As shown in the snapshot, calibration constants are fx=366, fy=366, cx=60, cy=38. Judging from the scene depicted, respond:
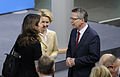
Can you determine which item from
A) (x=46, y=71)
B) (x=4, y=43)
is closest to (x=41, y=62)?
(x=46, y=71)

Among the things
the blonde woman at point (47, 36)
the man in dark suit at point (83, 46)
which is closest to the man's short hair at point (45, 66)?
the man in dark suit at point (83, 46)

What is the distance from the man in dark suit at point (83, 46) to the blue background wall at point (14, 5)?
6755 mm

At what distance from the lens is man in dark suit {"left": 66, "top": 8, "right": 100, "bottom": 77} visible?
5.36 metres

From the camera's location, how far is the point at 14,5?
1225cm

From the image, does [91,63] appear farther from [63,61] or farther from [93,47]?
[63,61]

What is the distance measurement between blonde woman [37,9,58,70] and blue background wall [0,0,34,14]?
641cm

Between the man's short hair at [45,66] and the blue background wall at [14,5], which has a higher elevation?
the man's short hair at [45,66]

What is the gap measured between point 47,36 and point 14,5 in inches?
267

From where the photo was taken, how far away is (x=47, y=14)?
561 centimetres

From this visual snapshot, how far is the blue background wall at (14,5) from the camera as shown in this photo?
11.9 m

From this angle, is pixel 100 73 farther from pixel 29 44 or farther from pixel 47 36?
pixel 47 36

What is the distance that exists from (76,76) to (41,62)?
1389 millimetres

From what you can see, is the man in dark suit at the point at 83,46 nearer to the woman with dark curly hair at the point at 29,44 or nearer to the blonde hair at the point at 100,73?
the woman with dark curly hair at the point at 29,44

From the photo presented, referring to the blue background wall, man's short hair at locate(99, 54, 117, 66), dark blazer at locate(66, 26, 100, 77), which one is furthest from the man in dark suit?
the blue background wall
